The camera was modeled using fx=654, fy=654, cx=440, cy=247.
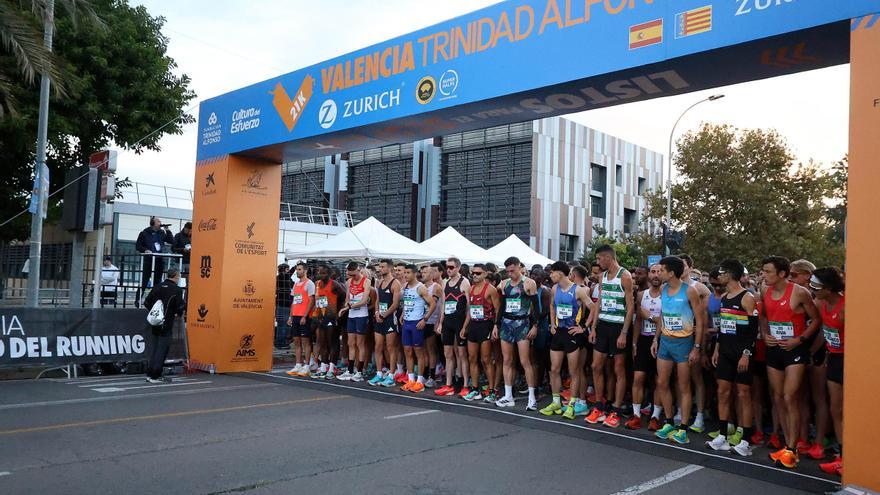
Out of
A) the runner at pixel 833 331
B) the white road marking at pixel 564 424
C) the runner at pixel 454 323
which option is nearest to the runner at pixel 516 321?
the white road marking at pixel 564 424

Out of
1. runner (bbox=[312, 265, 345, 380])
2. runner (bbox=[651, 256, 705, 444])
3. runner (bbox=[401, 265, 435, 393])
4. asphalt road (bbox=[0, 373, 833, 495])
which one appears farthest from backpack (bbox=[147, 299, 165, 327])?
runner (bbox=[651, 256, 705, 444])

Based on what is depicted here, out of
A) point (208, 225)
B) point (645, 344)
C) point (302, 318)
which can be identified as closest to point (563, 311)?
point (645, 344)

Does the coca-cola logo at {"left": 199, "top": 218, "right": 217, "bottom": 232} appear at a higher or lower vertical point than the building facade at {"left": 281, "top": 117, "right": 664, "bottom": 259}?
lower

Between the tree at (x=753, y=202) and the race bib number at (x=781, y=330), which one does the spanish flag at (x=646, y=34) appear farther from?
the tree at (x=753, y=202)

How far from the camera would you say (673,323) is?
24.7 feet

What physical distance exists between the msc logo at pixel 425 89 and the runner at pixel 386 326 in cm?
319

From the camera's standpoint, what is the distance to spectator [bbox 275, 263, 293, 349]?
1587 cm

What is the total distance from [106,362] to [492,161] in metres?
30.2

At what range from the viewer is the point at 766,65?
6938 millimetres

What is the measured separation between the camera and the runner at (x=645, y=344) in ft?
26.3

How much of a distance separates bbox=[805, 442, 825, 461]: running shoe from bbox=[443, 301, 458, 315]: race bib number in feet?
16.7

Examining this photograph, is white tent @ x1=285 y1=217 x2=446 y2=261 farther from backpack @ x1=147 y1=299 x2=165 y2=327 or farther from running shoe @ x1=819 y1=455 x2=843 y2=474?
running shoe @ x1=819 y1=455 x2=843 y2=474

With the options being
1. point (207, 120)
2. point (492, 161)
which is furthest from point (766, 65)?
point (492, 161)

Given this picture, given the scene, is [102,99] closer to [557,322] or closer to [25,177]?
[25,177]
